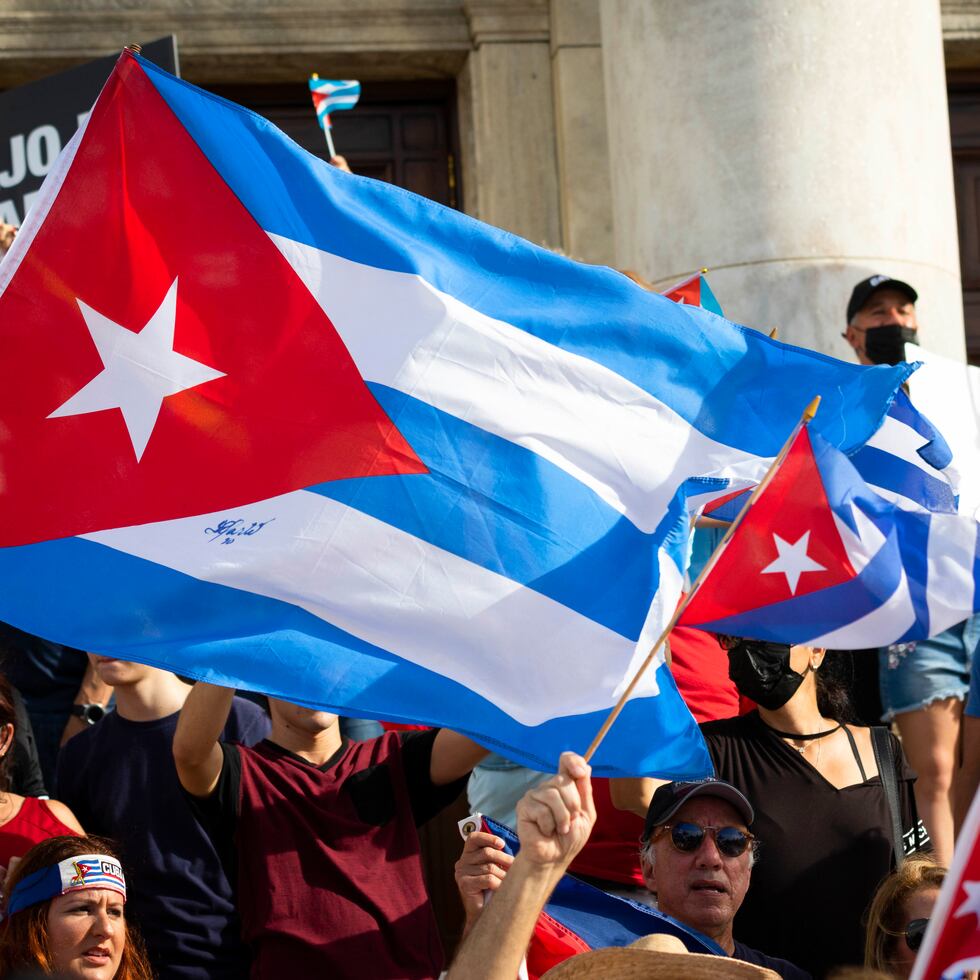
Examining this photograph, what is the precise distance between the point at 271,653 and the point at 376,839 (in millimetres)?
1001

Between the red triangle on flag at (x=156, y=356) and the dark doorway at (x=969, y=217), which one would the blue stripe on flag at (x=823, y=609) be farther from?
the dark doorway at (x=969, y=217)

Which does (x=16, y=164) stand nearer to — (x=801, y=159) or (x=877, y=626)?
Answer: (x=801, y=159)

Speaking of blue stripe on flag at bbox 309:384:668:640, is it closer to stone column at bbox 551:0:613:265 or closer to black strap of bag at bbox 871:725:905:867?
black strap of bag at bbox 871:725:905:867

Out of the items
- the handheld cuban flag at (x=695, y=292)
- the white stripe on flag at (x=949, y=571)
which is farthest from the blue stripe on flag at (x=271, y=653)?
the handheld cuban flag at (x=695, y=292)

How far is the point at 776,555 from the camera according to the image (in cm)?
460

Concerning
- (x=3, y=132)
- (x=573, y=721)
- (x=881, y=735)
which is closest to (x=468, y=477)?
(x=573, y=721)

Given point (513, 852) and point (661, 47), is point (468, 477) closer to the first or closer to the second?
point (513, 852)

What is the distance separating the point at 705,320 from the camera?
4.43 m

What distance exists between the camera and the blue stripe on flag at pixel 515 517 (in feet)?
13.4

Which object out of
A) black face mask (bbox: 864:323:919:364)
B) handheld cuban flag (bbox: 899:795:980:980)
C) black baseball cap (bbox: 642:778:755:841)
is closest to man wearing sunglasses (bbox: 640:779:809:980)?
black baseball cap (bbox: 642:778:755:841)

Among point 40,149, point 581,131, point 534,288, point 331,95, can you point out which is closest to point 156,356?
point 534,288

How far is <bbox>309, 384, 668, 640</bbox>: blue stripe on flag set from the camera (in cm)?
410

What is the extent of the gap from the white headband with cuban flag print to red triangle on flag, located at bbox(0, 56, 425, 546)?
3.12ft

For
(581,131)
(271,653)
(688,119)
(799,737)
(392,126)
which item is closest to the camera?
(271,653)
